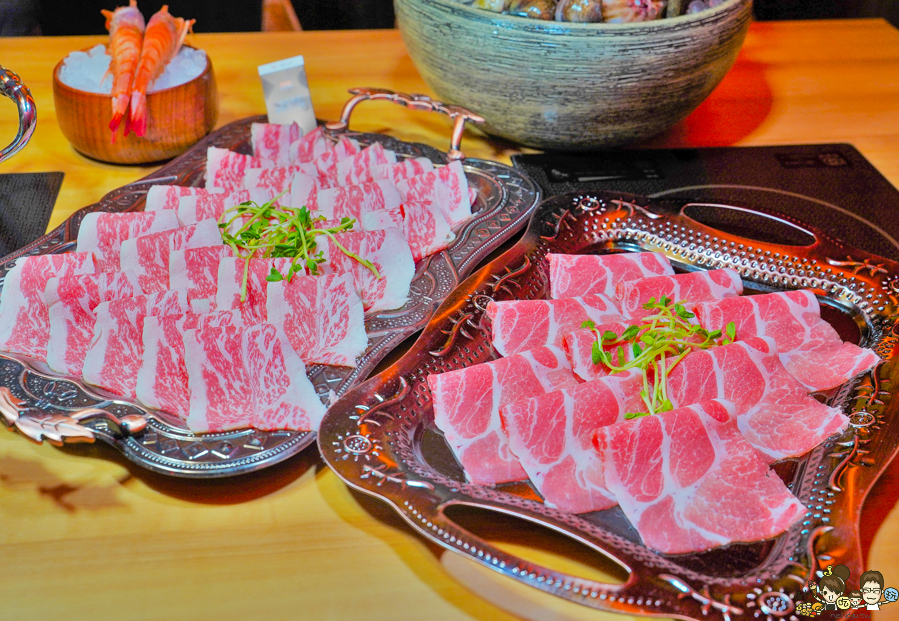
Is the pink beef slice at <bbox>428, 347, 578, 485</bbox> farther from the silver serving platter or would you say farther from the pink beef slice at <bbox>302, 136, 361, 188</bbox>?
the pink beef slice at <bbox>302, 136, 361, 188</bbox>

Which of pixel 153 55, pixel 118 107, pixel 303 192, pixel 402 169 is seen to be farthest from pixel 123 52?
pixel 402 169

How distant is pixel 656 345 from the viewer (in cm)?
99

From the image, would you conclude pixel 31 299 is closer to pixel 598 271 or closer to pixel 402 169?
pixel 402 169

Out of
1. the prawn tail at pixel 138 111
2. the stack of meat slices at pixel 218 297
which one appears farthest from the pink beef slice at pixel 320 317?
the prawn tail at pixel 138 111

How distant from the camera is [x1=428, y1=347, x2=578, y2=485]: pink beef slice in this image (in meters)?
0.89

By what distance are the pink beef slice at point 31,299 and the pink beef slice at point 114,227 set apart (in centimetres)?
6

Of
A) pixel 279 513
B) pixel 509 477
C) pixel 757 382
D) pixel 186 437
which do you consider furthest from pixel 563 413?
pixel 186 437

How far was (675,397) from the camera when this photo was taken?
3.14 feet

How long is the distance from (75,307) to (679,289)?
0.98 m

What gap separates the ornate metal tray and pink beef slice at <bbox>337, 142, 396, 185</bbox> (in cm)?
38

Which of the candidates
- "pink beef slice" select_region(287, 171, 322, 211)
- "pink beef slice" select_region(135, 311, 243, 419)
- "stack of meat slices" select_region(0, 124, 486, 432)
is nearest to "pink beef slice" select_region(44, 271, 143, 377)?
"stack of meat slices" select_region(0, 124, 486, 432)

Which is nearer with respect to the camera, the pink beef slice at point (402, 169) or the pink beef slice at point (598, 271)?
the pink beef slice at point (598, 271)

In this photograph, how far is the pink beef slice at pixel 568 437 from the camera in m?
0.85

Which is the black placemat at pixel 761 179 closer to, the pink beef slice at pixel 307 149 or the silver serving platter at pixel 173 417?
the silver serving platter at pixel 173 417
